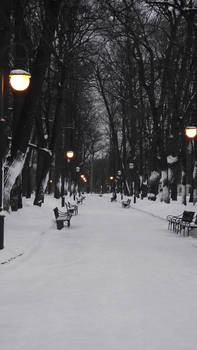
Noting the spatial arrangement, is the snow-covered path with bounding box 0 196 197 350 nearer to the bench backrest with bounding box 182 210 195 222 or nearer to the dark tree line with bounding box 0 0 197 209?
the dark tree line with bounding box 0 0 197 209

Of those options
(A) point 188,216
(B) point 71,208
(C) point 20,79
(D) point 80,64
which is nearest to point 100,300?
(C) point 20,79

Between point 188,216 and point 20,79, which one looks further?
point 188,216

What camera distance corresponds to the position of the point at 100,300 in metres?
6.76

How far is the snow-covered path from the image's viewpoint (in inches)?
199

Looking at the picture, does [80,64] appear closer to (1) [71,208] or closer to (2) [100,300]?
(1) [71,208]

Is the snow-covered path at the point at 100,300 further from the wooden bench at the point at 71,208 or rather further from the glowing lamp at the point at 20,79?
the wooden bench at the point at 71,208

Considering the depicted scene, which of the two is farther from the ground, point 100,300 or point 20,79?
point 20,79

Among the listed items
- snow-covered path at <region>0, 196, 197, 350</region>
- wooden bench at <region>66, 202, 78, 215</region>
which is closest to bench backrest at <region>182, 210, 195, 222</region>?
snow-covered path at <region>0, 196, 197, 350</region>

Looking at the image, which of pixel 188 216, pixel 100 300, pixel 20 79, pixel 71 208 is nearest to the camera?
pixel 100 300

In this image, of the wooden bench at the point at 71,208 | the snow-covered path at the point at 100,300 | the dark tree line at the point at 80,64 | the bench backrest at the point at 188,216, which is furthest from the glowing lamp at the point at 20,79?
the wooden bench at the point at 71,208

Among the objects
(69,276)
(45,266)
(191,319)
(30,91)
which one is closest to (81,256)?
(45,266)

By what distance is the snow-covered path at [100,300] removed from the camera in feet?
16.6

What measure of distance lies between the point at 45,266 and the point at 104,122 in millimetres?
56540

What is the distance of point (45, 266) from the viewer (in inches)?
379
